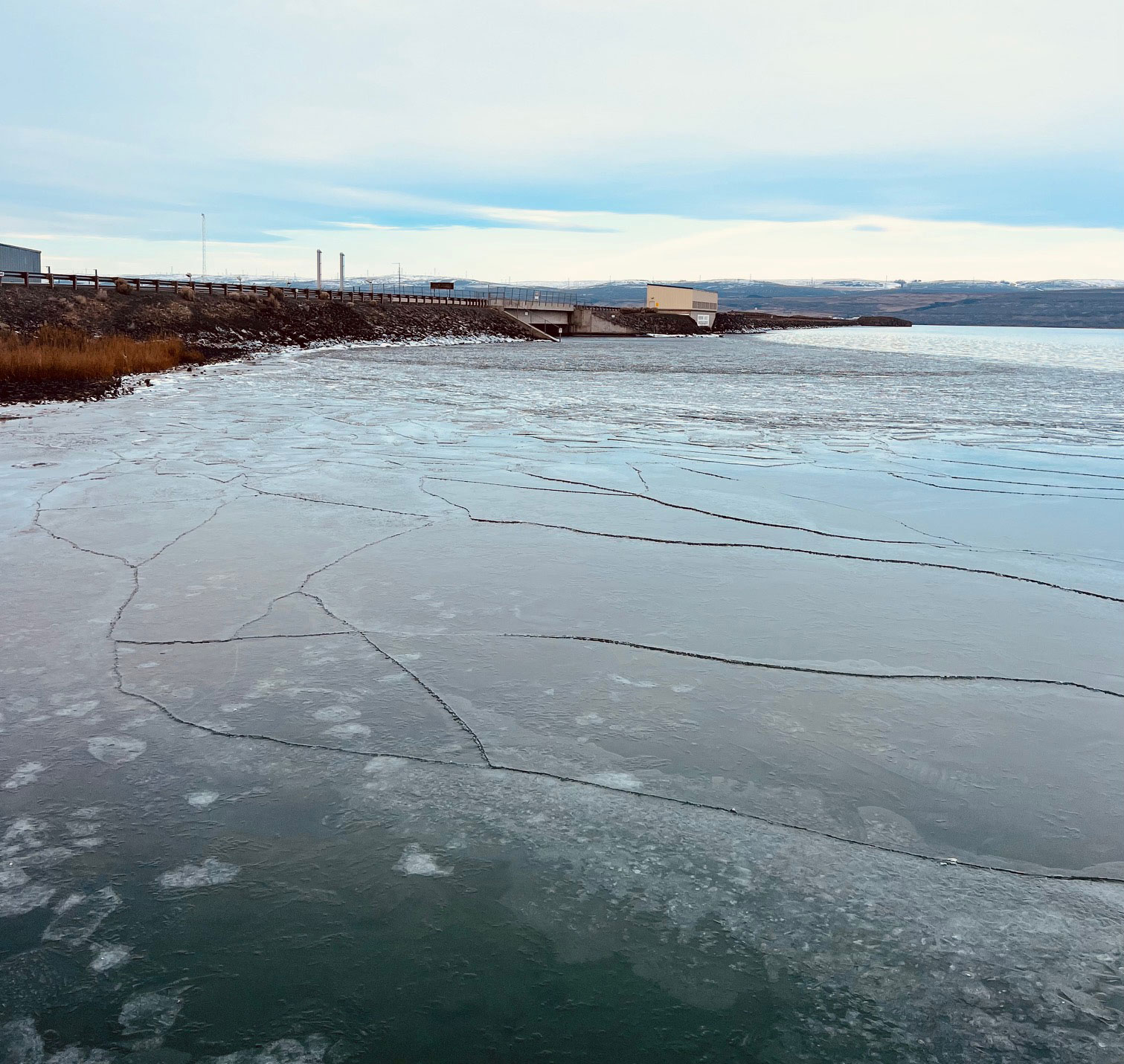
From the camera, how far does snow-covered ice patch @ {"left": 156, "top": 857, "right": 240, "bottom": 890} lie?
3299 millimetres

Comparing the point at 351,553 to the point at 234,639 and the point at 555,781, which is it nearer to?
the point at 234,639

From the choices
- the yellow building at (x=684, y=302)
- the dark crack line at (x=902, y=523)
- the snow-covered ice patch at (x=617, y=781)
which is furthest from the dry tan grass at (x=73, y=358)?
the yellow building at (x=684, y=302)

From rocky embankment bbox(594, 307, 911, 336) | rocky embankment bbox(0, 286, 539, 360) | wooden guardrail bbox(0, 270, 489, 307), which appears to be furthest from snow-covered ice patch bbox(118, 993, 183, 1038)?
rocky embankment bbox(594, 307, 911, 336)

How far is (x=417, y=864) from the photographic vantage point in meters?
3.46

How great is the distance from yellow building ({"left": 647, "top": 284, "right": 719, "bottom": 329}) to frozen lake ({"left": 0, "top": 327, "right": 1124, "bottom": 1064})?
404ft

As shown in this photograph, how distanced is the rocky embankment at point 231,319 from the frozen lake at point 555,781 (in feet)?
113

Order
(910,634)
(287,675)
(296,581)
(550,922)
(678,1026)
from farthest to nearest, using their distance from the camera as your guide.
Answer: (296,581) < (910,634) < (287,675) < (550,922) < (678,1026)

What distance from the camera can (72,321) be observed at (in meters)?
41.3

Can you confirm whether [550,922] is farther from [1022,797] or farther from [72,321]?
[72,321]

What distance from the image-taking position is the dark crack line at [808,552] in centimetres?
735

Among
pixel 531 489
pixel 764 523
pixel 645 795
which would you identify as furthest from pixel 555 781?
pixel 531 489

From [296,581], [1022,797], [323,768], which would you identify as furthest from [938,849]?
[296,581]

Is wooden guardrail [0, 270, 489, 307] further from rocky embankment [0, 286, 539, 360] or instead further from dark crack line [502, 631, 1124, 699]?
dark crack line [502, 631, 1124, 699]

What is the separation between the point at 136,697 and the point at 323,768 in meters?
1.29
